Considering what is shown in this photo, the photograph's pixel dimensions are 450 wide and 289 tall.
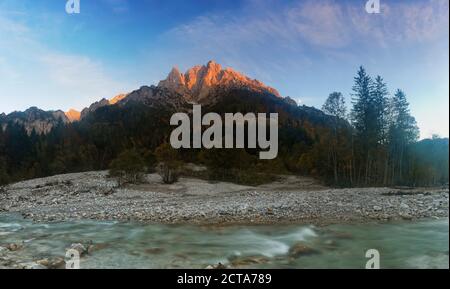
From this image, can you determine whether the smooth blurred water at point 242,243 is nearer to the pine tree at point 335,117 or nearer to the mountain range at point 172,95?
the pine tree at point 335,117

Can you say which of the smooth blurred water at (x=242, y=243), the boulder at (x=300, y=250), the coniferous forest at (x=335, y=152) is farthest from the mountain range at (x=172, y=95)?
the boulder at (x=300, y=250)

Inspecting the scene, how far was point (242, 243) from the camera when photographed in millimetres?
9664

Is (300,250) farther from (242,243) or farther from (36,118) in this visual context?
(36,118)

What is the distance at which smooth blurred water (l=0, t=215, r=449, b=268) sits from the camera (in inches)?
298

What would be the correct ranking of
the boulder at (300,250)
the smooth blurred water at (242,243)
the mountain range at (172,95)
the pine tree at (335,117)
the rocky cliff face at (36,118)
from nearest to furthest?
the smooth blurred water at (242,243)
the boulder at (300,250)
the pine tree at (335,117)
the mountain range at (172,95)
the rocky cliff face at (36,118)

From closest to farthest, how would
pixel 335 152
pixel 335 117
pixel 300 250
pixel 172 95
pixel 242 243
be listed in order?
pixel 300 250
pixel 242 243
pixel 335 152
pixel 335 117
pixel 172 95

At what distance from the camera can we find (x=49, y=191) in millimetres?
31312

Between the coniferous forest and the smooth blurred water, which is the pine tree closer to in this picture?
the coniferous forest

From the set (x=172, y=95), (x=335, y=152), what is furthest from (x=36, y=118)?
(x=335, y=152)

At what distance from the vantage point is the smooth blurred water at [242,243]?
757 cm

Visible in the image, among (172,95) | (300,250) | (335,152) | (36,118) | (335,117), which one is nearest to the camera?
(300,250)

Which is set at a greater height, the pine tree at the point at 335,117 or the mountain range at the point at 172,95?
the mountain range at the point at 172,95

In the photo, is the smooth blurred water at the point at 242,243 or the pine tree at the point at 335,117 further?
the pine tree at the point at 335,117
